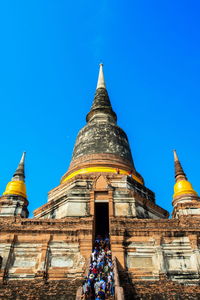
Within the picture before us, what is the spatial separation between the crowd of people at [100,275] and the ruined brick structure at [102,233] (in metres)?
0.36

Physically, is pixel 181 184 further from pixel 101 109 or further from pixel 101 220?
pixel 101 109

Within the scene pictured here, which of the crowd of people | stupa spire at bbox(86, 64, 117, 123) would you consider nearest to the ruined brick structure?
the crowd of people

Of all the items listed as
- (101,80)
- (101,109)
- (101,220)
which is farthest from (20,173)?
(101,80)

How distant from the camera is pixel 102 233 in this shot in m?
17.6

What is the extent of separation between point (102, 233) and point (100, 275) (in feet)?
21.1

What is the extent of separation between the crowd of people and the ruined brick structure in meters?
0.36

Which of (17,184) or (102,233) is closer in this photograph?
(102,233)

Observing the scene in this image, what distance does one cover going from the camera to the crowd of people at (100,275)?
953 cm

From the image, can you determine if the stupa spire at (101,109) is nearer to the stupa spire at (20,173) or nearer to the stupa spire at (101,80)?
the stupa spire at (101,80)

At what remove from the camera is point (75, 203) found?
16688mm

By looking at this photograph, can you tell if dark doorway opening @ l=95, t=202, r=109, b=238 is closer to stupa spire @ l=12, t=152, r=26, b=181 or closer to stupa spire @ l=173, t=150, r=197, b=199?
stupa spire @ l=173, t=150, r=197, b=199

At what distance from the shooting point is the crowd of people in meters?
9.53

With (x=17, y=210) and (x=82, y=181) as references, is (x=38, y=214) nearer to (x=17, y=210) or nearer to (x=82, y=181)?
(x=17, y=210)

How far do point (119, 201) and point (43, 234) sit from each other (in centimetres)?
453
